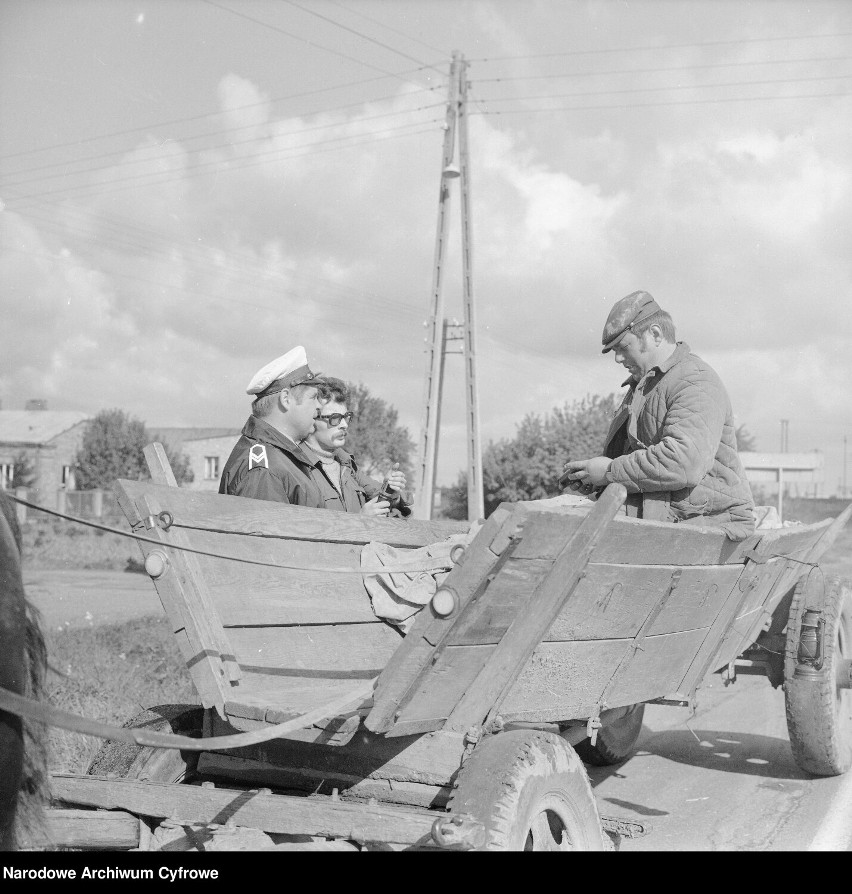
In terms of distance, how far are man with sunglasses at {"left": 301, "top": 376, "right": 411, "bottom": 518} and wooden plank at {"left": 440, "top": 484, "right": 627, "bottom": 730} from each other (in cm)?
171

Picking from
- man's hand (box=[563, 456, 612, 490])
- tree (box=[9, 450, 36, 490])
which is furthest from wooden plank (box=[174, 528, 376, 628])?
tree (box=[9, 450, 36, 490])

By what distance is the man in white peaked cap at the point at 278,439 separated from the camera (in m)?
3.85

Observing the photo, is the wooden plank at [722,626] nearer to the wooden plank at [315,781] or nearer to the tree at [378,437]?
the wooden plank at [315,781]

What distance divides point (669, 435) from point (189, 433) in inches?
2440

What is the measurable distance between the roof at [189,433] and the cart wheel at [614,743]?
5016 cm

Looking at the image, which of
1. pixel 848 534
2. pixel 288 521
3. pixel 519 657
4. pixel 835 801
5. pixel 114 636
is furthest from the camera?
pixel 848 534

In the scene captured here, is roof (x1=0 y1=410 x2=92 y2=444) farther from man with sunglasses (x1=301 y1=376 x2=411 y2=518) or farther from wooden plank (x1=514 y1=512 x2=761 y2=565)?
wooden plank (x1=514 y1=512 x2=761 y2=565)

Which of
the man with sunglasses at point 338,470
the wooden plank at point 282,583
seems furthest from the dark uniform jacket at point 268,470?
the wooden plank at point 282,583

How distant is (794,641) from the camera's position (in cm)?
478

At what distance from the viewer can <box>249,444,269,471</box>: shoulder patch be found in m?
3.90

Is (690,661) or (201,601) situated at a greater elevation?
(201,601)
